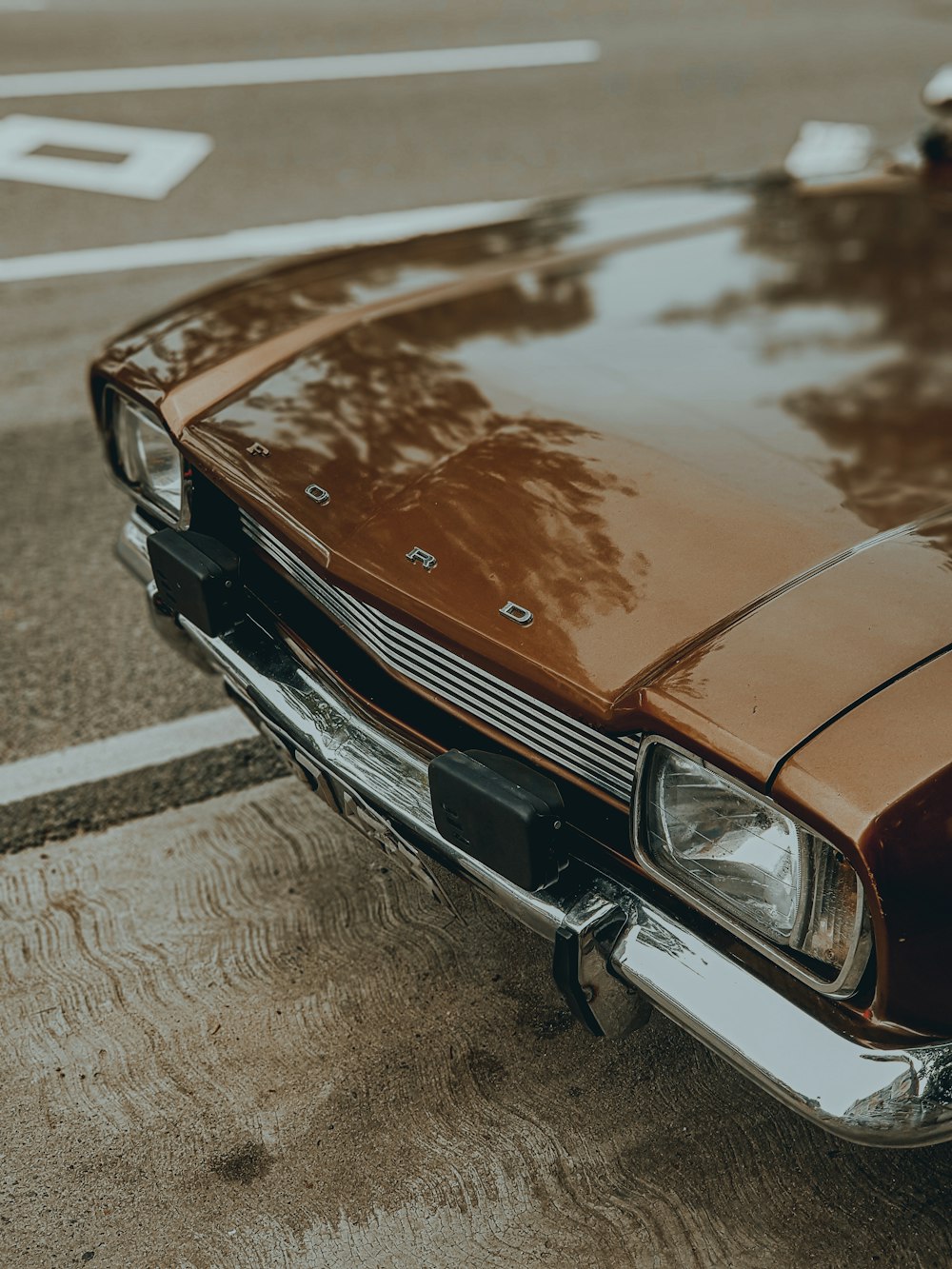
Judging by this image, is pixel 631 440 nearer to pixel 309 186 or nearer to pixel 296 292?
pixel 296 292

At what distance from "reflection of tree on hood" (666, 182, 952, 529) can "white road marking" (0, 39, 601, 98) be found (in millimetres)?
6682

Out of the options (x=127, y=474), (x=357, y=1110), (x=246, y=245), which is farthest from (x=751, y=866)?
(x=246, y=245)

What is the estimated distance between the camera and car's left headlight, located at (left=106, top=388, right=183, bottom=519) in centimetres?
249

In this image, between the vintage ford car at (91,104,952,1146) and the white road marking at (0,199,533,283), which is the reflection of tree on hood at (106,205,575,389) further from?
the white road marking at (0,199,533,283)

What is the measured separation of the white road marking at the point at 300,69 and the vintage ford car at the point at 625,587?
22.2ft

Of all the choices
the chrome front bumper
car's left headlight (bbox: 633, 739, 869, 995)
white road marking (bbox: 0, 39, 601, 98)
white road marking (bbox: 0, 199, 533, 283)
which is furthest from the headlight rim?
white road marking (bbox: 0, 39, 601, 98)

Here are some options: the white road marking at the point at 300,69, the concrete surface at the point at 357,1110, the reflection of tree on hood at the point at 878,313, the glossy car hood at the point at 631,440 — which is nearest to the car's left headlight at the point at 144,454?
the glossy car hood at the point at 631,440

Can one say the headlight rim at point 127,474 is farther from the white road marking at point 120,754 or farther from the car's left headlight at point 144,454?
the white road marking at point 120,754

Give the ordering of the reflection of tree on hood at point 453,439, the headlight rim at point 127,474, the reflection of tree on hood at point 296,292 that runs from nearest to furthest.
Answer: the reflection of tree on hood at point 453,439
the headlight rim at point 127,474
the reflection of tree on hood at point 296,292

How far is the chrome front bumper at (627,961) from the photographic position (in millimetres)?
1577

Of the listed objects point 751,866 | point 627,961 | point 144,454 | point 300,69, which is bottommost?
point 300,69

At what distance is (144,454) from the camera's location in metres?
2.56

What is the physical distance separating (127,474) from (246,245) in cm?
392

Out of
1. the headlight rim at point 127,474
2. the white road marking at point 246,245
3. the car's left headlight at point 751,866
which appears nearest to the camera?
the car's left headlight at point 751,866
